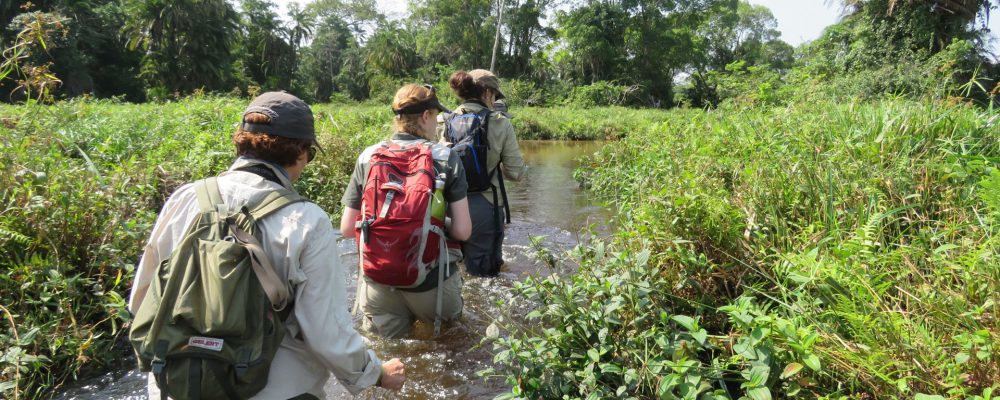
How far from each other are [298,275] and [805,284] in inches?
75.6

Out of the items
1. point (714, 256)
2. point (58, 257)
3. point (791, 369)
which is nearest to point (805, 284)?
point (791, 369)

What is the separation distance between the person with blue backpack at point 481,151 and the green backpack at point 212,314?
2138mm

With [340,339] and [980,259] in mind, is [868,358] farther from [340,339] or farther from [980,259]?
[340,339]

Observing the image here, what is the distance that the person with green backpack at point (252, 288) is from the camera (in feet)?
4.50

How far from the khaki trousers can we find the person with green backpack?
116 cm

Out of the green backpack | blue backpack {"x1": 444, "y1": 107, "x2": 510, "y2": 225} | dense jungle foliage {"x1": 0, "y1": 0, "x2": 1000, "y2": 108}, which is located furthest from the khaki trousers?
dense jungle foliage {"x1": 0, "y1": 0, "x2": 1000, "y2": 108}

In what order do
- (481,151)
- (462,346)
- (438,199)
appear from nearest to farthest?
(438,199) < (462,346) < (481,151)

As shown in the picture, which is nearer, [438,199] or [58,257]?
[438,199]

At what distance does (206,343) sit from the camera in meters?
1.37

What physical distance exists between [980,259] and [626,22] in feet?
142

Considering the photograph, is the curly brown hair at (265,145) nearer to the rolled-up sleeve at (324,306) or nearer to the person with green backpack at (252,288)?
the person with green backpack at (252,288)

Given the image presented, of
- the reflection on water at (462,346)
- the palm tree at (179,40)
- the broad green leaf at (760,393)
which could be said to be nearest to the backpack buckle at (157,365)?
the reflection on water at (462,346)

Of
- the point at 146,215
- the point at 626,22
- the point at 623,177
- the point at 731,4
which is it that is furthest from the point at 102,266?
the point at 731,4

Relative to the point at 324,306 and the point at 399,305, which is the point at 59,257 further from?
the point at 324,306
